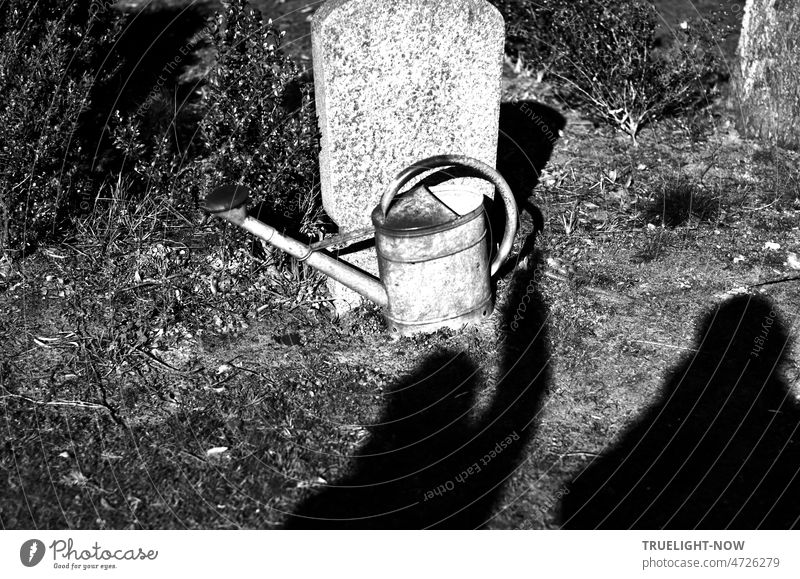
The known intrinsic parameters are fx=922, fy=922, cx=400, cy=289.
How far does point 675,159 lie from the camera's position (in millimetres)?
5473

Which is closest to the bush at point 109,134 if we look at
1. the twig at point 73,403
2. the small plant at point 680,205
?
the twig at point 73,403

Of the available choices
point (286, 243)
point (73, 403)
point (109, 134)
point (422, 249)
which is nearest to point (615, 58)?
point (422, 249)

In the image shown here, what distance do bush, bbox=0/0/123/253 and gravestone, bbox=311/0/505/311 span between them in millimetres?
1396

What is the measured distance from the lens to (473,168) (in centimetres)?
390

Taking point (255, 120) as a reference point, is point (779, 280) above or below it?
below

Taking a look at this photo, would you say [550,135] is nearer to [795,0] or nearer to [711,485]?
[795,0]

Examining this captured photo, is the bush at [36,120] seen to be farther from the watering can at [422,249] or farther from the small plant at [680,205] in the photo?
the small plant at [680,205]

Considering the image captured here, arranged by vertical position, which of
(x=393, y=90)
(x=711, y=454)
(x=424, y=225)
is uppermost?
(x=393, y=90)

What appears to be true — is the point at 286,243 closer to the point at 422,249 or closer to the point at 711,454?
the point at 422,249

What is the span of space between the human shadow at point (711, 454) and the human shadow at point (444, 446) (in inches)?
13.3

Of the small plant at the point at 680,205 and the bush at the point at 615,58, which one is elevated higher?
the bush at the point at 615,58

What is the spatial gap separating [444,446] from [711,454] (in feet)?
3.30

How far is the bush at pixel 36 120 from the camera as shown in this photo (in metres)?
4.43

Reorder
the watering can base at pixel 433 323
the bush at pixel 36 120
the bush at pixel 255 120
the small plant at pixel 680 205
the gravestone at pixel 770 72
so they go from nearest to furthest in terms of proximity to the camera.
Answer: the watering can base at pixel 433 323, the bush at pixel 255 120, the bush at pixel 36 120, the small plant at pixel 680 205, the gravestone at pixel 770 72
